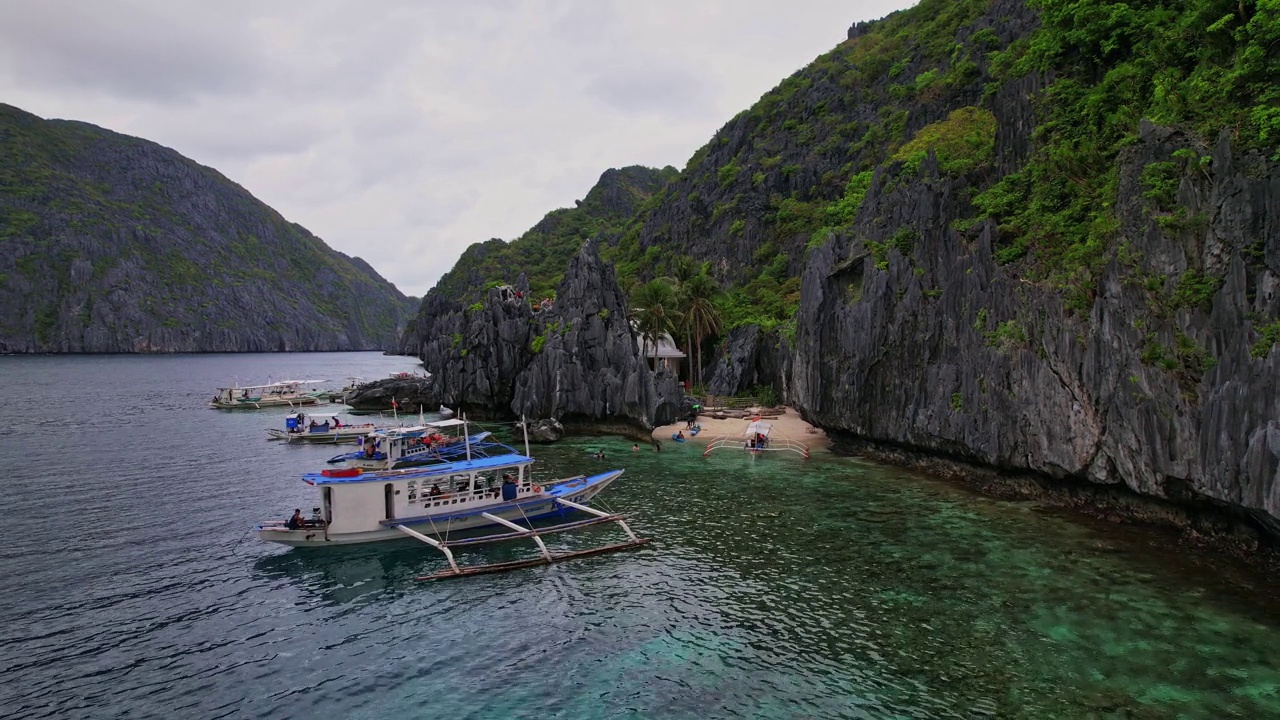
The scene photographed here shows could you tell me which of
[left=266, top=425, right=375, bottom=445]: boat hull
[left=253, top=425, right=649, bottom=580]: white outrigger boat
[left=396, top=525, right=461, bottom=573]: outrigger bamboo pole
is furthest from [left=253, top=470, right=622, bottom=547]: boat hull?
[left=266, top=425, right=375, bottom=445]: boat hull

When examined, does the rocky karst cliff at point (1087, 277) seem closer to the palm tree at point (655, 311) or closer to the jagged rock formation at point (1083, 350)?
the jagged rock formation at point (1083, 350)

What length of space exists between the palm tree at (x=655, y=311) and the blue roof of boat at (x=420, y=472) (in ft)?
138

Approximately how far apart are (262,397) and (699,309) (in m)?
71.0

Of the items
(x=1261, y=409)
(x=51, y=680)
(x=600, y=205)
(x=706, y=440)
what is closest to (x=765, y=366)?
(x=706, y=440)

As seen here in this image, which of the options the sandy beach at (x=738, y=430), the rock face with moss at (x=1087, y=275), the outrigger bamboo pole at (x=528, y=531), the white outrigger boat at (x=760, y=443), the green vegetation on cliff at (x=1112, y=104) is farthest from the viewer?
the sandy beach at (x=738, y=430)

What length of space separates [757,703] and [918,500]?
22.4 metres

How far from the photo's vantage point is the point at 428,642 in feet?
69.8

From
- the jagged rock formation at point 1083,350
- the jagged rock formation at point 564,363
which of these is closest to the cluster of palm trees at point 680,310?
the jagged rock formation at point 564,363

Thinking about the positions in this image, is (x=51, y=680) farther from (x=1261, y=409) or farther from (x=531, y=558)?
(x=1261, y=409)

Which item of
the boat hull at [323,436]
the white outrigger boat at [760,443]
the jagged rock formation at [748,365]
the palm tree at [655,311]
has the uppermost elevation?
the palm tree at [655,311]

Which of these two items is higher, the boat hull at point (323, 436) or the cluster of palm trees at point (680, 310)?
the cluster of palm trees at point (680, 310)

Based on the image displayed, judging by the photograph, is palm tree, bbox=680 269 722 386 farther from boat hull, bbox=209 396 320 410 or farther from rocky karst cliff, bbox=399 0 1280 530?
boat hull, bbox=209 396 320 410

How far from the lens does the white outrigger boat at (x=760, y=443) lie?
52438 mm

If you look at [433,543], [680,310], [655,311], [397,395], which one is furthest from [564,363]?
[397,395]
